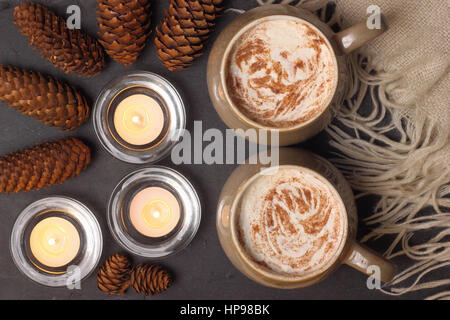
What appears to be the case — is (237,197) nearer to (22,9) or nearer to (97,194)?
(97,194)

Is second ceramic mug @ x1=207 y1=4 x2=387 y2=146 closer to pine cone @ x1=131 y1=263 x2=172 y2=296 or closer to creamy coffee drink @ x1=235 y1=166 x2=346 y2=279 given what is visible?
creamy coffee drink @ x1=235 y1=166 x2=346 y2=279

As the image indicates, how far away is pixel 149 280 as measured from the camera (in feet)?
2.13

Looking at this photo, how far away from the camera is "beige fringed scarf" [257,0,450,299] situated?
0.62 m

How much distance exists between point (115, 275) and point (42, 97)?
284mm

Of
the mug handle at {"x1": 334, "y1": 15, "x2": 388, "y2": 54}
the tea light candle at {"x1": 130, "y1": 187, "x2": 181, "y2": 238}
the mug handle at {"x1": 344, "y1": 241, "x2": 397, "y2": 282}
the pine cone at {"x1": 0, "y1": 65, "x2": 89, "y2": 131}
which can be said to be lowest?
the mug handle at {"x1": 344, "y1": 241, "x2": 397, "y2": 282}

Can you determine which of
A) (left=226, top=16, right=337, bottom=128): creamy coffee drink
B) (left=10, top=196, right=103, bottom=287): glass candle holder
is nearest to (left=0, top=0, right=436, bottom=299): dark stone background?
(left=10, top=196, right=103, bottom=287): glass candle holder

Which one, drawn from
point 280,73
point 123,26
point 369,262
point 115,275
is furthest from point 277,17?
point 115,275

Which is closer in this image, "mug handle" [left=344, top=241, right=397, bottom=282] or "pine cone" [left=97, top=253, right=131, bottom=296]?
"mug handle" [left=344, top=241, right=397, bottom=282]

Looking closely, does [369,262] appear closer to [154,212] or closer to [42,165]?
[154,212]

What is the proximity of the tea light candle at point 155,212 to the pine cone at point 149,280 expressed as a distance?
0.05m

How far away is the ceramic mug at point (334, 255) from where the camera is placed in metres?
0.53

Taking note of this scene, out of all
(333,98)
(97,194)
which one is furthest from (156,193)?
(333,98)

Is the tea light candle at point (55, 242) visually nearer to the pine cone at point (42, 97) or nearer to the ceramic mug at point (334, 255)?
the pine cone at point (42, 97)

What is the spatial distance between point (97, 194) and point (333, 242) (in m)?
0.37
